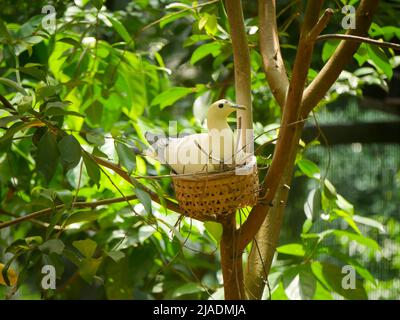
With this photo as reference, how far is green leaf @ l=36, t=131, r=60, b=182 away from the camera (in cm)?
79

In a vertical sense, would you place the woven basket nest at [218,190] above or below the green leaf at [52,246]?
above

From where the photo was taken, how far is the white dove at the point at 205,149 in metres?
0.88

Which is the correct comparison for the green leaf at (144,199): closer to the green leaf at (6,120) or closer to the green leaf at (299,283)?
the green leaf at (6,120)

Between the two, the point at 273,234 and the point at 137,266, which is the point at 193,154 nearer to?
the point at 273,234

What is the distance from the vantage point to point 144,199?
0.79m

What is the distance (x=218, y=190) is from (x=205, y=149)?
2.7 inches

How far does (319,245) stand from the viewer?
1263 mm

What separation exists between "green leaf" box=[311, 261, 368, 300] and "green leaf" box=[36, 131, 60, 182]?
0.59 metres

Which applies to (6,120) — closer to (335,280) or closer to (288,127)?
(288,127)

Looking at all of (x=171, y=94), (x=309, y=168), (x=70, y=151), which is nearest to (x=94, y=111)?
(x=171, y=94)

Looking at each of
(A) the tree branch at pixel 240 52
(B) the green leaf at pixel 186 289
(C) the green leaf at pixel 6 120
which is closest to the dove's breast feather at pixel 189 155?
(A) the tree branch at pixel 240 52

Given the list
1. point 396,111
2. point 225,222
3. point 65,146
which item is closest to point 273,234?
point 225,222

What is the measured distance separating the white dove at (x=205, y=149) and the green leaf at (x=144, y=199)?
10 cm
